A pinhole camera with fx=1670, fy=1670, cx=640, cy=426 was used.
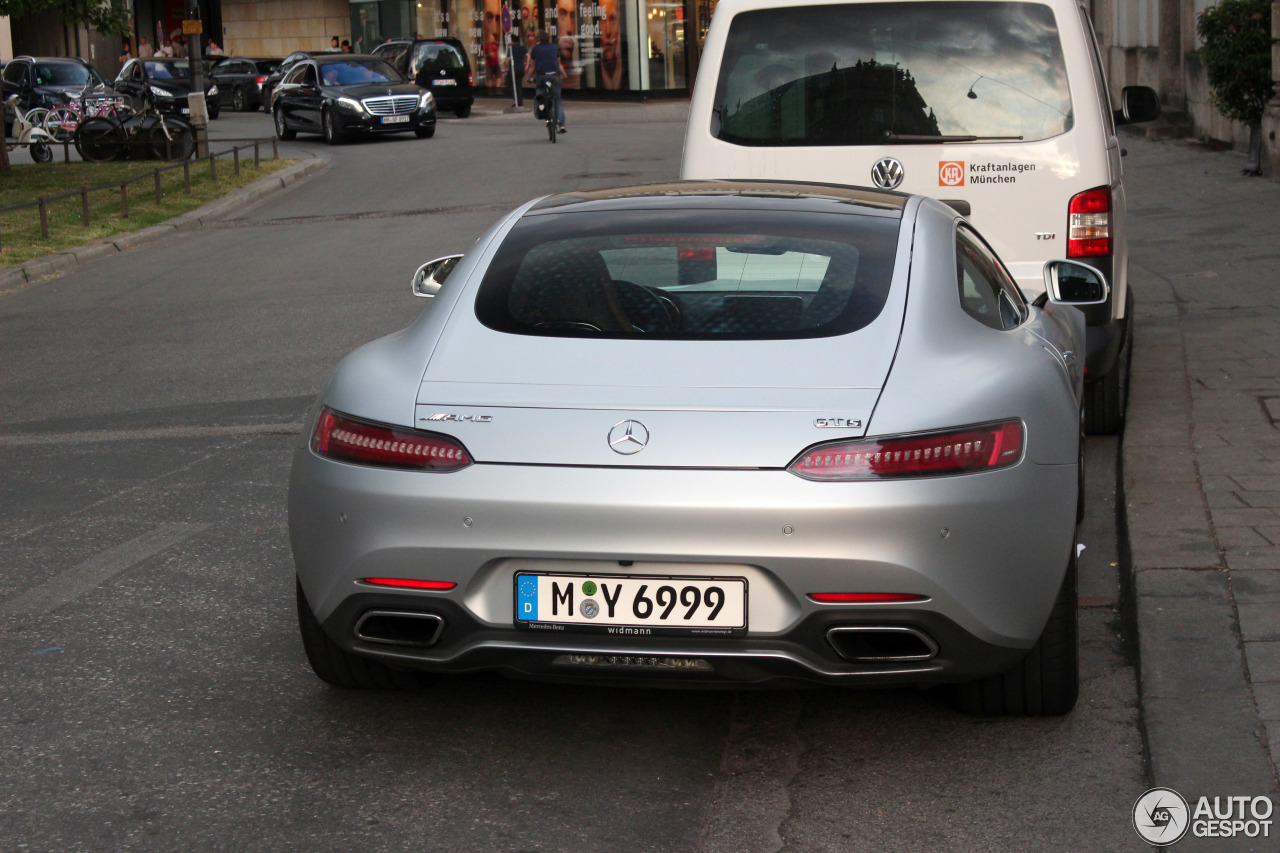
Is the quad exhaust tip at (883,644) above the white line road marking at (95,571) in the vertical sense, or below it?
above

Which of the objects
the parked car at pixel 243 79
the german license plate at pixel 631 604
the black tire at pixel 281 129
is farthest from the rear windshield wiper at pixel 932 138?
the parked car at pixel 243 79

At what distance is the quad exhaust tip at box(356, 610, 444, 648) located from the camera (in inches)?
151

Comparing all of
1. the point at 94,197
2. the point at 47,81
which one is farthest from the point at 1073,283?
the point at 47,81

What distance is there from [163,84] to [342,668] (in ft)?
130

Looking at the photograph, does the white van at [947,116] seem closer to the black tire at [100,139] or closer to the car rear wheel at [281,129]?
the black tire at [100,139]

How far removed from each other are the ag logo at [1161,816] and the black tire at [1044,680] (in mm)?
455

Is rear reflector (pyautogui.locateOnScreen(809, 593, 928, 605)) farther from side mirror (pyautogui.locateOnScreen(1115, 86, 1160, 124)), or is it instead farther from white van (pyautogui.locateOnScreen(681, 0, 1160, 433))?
→ side mirror (pyautogui.locateOnScreen(1115, 86, 1160, 124))

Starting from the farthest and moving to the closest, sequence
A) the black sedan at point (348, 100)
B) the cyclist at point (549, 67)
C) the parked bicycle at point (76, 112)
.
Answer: the black sedan at point (348, 100) → the cyclist at point (549, 67) → the parked bicycle at point (76, 112)

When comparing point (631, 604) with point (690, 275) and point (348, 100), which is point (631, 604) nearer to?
point (690, 275)

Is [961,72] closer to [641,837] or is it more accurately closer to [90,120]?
[641,837]

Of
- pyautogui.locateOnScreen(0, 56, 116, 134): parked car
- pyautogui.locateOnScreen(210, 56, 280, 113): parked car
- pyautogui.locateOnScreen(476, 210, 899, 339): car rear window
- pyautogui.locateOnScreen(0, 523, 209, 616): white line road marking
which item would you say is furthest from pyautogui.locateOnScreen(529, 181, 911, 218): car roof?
pyautogui.locateOnScreen(210, 56, 280, 113): parked car

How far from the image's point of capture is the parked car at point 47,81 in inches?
1273

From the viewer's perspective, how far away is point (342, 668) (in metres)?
4.40
